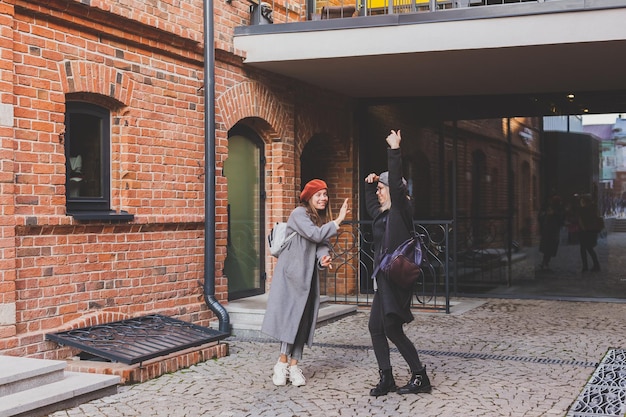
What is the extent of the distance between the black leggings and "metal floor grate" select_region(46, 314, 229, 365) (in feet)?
6.14

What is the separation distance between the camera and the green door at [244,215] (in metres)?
9.39

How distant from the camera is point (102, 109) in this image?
7273 millimetres

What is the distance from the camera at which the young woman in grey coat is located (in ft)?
19.7

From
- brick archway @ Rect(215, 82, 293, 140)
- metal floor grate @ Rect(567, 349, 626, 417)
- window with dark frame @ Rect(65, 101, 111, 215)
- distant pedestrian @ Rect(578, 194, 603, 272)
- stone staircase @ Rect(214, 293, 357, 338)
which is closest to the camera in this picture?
metal floor grate @ Rect(567, 349, 626, 417)

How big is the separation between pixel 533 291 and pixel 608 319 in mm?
2218

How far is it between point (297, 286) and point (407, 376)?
4.07 ft

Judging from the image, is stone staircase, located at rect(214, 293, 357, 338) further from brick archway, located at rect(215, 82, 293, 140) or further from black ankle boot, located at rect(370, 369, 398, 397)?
black ankle boot, located at rect(370, 369, 398, 397)

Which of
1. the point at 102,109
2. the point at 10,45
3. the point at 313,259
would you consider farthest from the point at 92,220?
the point at 313,259

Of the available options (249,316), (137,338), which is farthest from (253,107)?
(137,338)

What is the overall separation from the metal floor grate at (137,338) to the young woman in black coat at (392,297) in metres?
1.90

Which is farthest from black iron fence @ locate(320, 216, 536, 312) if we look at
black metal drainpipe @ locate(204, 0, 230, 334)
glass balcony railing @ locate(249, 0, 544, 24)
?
black metal drainpipe @ locate(204, 0, 230, 334)

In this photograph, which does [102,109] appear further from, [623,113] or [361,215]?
[623,113]

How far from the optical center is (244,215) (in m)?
9.67

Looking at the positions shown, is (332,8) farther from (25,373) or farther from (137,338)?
(25,373)
